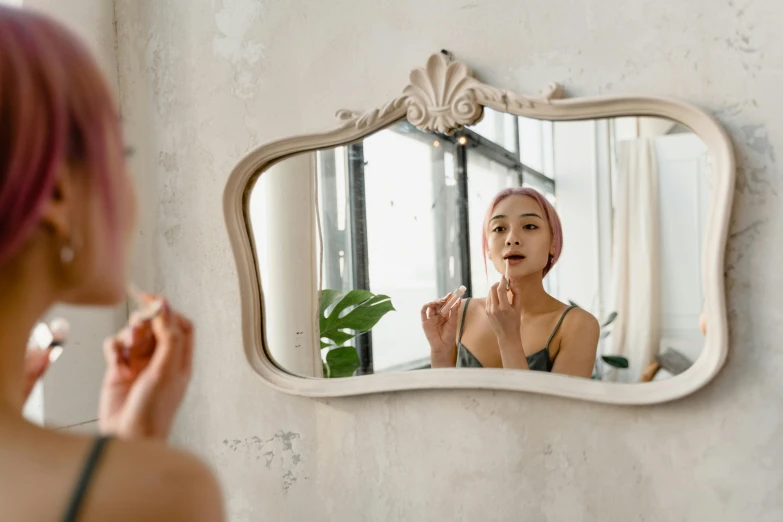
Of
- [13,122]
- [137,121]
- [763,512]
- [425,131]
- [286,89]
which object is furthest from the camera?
[137,121]

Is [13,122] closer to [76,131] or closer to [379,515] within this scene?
[76,131]

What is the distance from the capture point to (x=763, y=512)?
1.03m

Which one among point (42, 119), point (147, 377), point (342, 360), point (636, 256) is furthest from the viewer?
point (342, 360)

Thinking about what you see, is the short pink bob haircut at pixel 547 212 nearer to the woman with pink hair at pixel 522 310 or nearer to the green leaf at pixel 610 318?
the woman with pink hair at pixel 522 310

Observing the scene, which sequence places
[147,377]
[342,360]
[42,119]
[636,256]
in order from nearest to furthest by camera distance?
[42,119] → [147,377] → [636,256] → [342,360]

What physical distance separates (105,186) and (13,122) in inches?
2.7

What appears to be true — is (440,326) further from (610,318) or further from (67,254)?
(67,254)

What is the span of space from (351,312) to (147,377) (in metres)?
0.64

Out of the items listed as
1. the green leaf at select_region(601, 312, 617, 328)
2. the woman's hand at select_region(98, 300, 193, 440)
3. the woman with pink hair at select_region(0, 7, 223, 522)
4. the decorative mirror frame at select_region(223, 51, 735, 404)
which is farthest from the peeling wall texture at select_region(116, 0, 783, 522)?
the woman with pink hair at select_region(0, 7, 223, 522)

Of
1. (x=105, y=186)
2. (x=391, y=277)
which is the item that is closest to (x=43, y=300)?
(x=105, y=186)

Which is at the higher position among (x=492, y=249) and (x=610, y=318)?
(x=492, y=249)

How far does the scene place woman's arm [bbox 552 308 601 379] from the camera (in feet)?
3.51

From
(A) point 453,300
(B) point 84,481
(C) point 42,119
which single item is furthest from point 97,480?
(A) point 453,300

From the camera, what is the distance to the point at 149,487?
0.49 m
